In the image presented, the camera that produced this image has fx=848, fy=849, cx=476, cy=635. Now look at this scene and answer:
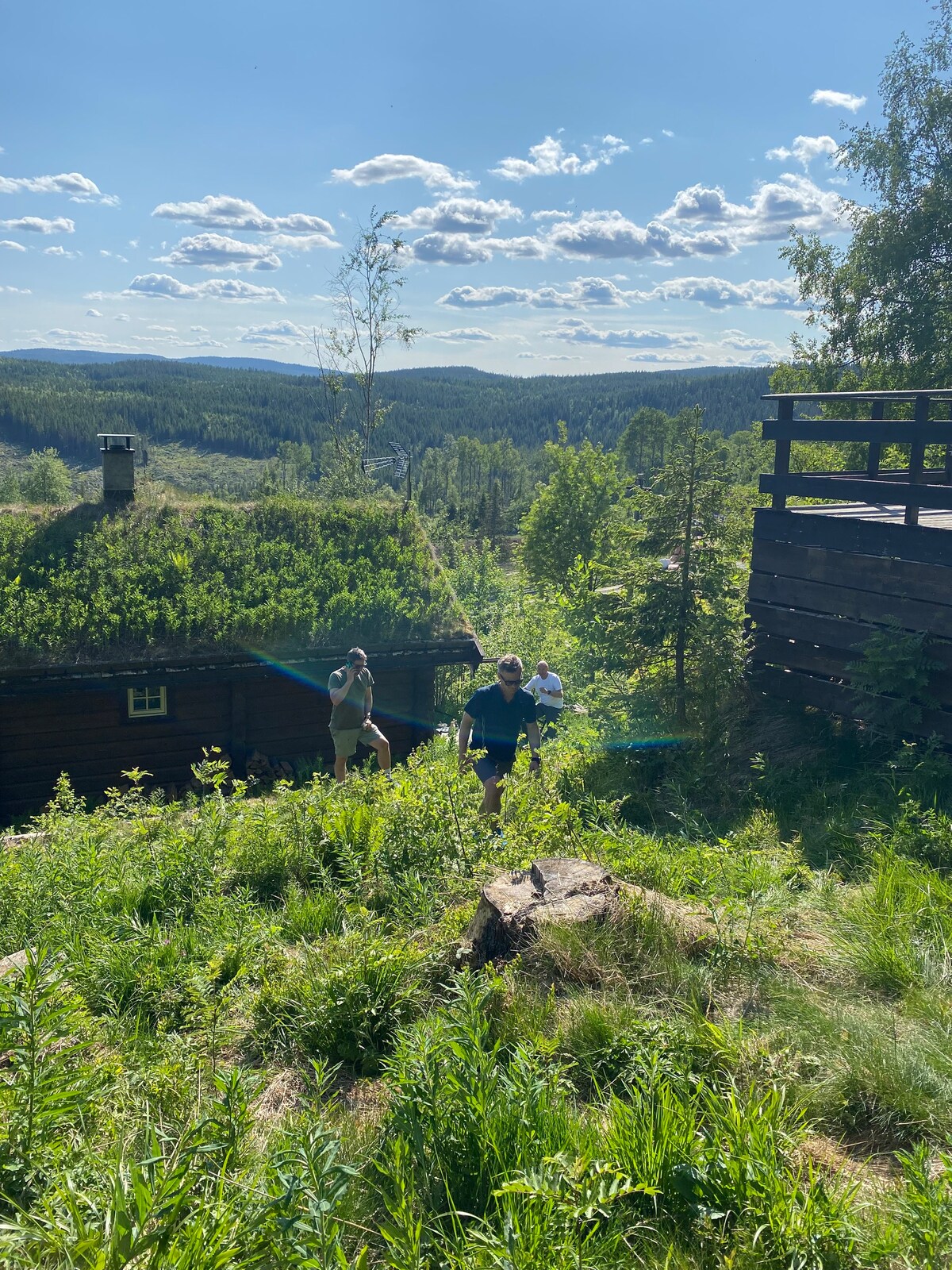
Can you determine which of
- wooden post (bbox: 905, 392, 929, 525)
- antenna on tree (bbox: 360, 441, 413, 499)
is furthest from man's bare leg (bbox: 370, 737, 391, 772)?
antenna on tree (bbox: 360, 441, 413, 499)

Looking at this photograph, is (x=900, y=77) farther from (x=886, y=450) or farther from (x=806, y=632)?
(x=806, y=632)

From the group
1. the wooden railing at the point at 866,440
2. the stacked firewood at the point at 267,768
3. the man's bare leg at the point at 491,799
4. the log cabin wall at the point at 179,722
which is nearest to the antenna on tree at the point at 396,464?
the log cabin wall at the point at 179,722

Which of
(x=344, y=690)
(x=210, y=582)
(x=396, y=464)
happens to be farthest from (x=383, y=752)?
(x=396, y=464)

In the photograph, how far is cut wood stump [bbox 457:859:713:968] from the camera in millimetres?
3881

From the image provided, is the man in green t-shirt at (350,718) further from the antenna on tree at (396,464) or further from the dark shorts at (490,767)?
the antenna on tree at (396,464)

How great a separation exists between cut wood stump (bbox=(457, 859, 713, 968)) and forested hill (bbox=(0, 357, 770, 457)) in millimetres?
115165

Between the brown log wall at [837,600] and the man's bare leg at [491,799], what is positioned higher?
the brown log wall at [837,600]

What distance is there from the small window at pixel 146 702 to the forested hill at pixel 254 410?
352 feet

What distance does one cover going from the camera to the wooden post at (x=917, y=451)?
7176mm

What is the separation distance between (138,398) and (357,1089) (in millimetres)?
165162

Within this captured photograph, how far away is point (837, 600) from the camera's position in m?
7.79

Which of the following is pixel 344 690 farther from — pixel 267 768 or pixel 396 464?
pixel 396 464

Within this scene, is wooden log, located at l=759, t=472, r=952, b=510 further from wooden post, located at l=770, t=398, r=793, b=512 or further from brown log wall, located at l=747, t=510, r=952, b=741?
brown log wall, located at l=747, t=510, r=952, b=741

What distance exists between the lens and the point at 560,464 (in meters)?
39.9
